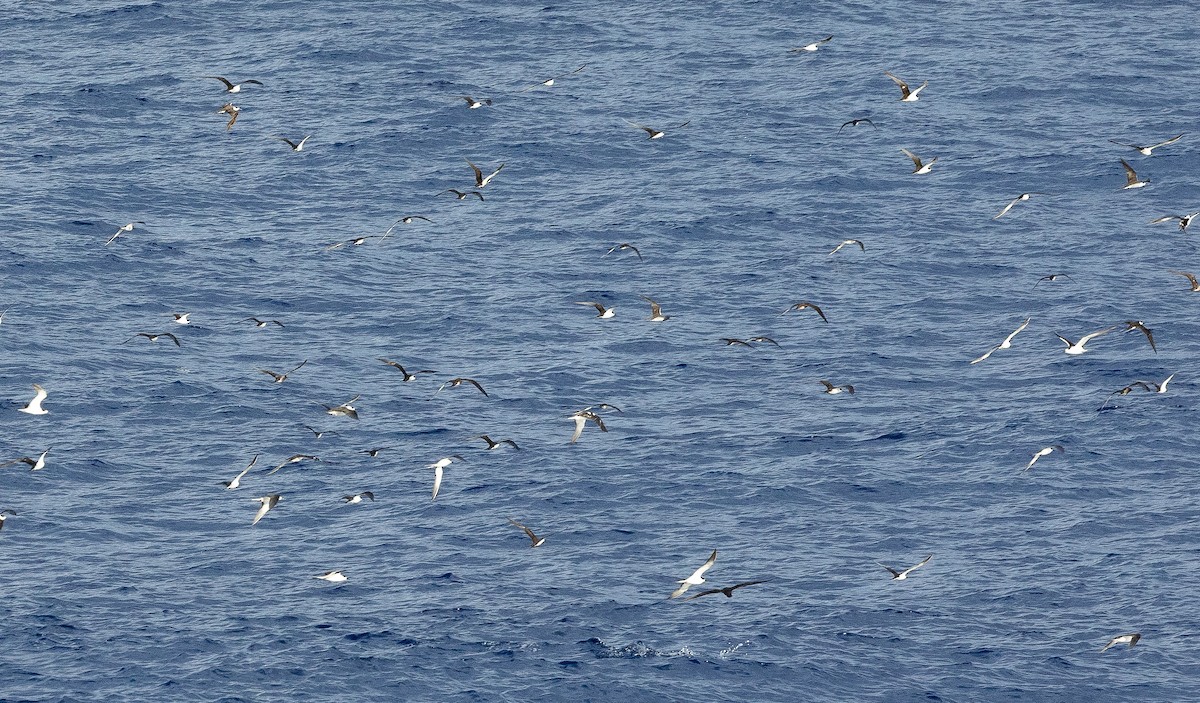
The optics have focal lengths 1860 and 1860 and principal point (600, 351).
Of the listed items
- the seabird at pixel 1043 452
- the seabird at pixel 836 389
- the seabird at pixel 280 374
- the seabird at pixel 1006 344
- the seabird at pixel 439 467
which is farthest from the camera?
the seabird at pixel 1006 344

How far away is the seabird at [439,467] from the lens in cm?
6588

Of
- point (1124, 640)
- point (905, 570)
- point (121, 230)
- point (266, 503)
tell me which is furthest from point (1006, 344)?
point (121, 230)

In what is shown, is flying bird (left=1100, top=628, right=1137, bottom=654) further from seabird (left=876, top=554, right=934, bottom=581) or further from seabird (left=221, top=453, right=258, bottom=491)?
seabird (left=221, top=453, right=258, bottom=491)

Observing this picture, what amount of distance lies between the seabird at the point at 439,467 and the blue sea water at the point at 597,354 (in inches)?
29.5

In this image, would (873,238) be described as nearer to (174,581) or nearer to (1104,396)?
(1104,396)

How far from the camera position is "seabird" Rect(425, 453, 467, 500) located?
216 feet

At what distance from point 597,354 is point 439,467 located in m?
14.7

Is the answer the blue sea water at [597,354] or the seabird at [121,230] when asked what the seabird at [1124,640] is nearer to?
the blue sea water at [597,354]

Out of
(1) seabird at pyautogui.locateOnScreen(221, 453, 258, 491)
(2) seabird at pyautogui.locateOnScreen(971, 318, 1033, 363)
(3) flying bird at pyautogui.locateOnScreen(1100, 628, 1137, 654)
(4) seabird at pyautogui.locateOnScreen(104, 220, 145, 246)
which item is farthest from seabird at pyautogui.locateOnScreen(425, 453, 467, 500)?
(3) flying bird at pyautogui.locateOnScreen(1100, 628, 1137, 654)

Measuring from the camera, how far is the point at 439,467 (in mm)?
67438

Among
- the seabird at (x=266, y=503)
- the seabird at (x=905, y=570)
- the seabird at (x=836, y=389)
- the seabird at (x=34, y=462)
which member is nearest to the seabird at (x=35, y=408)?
the seabird at (x=34, y=462)

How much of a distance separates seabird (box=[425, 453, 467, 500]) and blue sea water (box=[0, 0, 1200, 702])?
0.75 metres

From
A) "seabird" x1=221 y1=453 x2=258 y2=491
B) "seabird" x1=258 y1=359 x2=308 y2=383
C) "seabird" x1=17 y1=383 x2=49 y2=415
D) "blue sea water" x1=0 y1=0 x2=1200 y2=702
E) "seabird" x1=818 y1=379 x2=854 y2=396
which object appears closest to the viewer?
"blue sea water" x1=0 y1=0 x2=1200 y2=702

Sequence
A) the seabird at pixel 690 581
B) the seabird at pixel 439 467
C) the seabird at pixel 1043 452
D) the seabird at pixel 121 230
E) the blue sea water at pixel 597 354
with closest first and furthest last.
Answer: the seabird at pixel 690 581
the blue sea water at pixel 597 354
the seabird at pixel 439 467
the seabird at pixel 1043 452
the seabird at pixel 121 230
